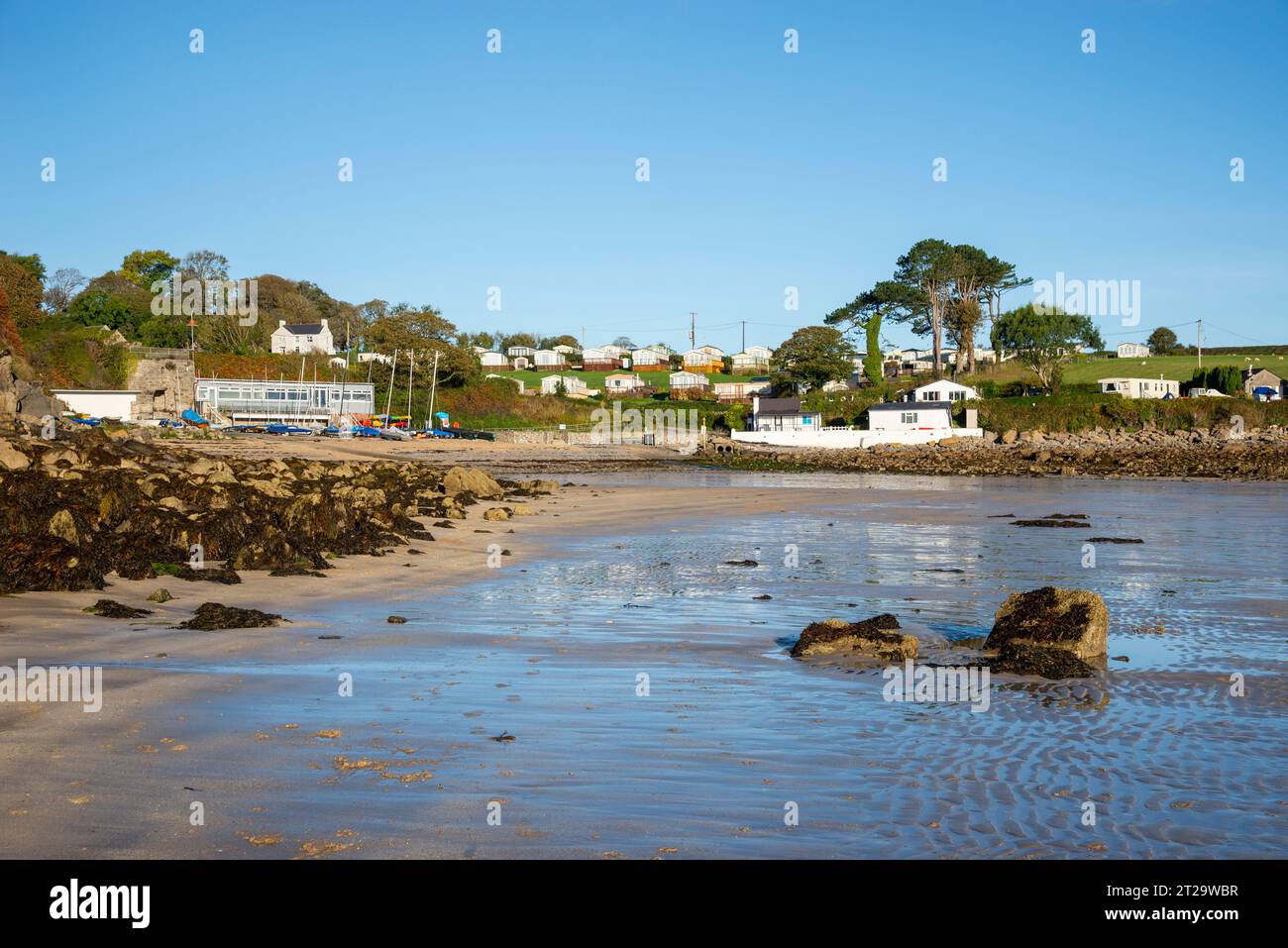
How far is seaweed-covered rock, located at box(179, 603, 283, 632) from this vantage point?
10.9 m

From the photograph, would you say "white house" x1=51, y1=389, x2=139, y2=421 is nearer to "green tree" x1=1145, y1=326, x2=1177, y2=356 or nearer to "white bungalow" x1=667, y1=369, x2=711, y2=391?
"white bungalow" x1=667, y1=369, x2=711, y2=391

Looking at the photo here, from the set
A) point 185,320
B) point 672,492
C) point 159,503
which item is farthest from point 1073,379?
point 159,503

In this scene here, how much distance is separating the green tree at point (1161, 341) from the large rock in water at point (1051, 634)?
500ft

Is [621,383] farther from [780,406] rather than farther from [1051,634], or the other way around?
[1051,634]

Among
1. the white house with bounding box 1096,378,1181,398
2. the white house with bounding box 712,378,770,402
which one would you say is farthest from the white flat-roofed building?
the white house with bounding box 1096,378,1181,398

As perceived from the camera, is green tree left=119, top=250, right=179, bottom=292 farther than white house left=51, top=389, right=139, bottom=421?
Yes

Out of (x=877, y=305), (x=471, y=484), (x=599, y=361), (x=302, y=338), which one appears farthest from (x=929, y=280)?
(x=471, y=484)

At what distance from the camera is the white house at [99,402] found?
7431 centimetres

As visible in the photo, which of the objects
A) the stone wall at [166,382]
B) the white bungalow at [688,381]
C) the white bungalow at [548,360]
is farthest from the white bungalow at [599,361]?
the stone wall at [166,382]

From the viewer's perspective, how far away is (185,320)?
3989 inches

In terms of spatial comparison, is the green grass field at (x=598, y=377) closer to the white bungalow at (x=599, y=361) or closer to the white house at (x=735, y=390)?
the white bungalow at (x=599, y=361)

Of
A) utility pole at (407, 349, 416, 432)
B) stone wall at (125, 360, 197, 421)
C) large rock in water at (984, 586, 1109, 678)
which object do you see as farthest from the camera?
utility pole at (407, 349, 416, 432)

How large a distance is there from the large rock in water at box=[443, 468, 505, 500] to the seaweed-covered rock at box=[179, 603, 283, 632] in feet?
61.5
